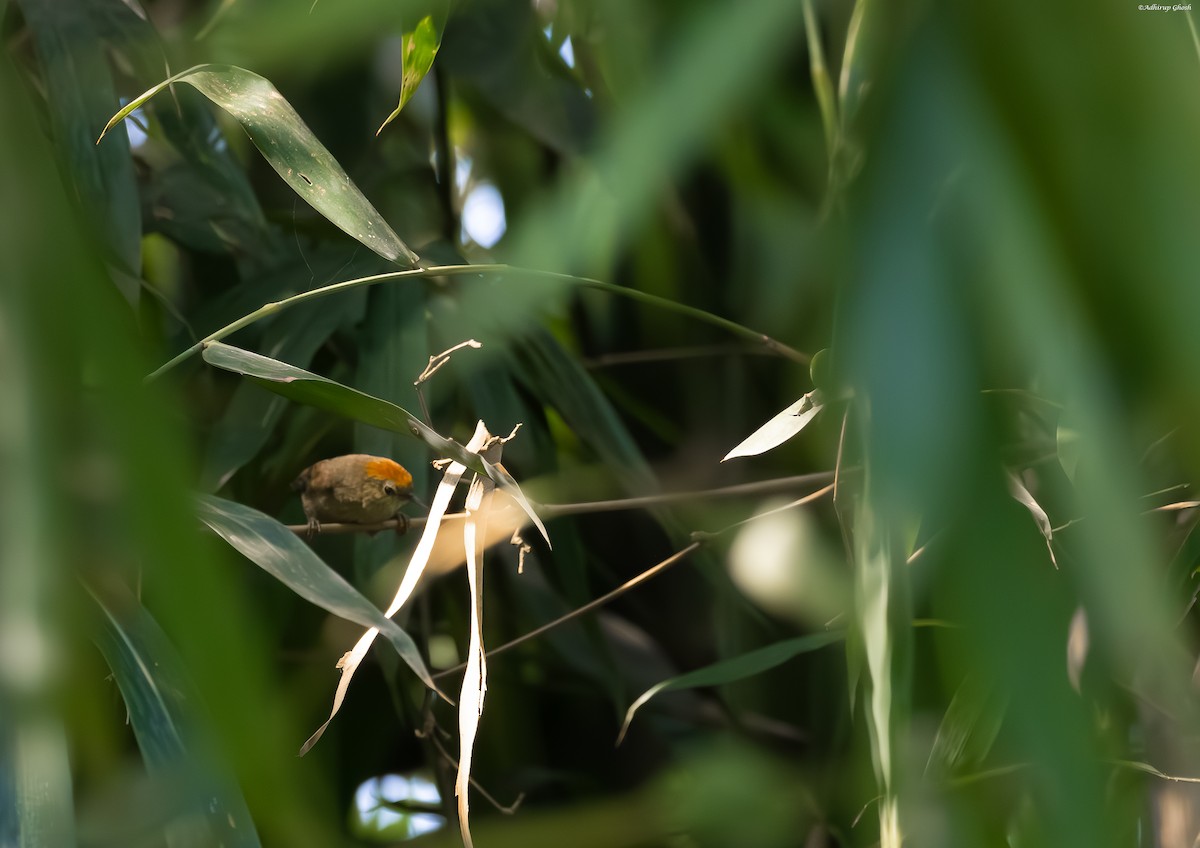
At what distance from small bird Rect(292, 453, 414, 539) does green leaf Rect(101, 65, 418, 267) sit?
36cm

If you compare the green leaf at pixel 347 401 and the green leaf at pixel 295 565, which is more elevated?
the green leaf at pixel 347 401

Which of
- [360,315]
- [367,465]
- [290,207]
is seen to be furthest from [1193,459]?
[290,207]

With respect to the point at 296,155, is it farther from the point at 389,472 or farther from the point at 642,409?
the point at 642,409

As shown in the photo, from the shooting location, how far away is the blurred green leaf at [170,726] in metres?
0.39

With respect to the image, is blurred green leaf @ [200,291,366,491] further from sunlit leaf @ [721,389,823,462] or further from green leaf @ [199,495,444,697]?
sunlit leaf @ [721,389,823,462]

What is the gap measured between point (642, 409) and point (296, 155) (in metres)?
0.63

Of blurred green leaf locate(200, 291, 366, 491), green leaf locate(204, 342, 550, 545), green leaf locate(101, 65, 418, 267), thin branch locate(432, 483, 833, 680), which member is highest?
green leaf locate(101, 65, 418, 267)

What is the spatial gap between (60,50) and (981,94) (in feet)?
2.17

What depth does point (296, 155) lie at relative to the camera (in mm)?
412

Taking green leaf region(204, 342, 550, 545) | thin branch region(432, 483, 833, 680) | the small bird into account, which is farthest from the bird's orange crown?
green leaf region(204, 342, 550, 545)

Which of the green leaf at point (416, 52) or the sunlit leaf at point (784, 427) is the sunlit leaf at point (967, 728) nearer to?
the sunlit leaf at point (784, 427)

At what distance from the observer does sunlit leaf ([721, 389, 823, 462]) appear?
51 centimetres

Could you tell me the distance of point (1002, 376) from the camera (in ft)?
1.16

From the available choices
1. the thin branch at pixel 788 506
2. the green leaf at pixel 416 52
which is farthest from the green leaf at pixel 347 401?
the thin branch at pixel 788 506
